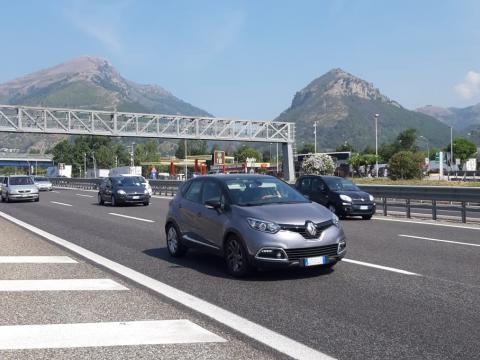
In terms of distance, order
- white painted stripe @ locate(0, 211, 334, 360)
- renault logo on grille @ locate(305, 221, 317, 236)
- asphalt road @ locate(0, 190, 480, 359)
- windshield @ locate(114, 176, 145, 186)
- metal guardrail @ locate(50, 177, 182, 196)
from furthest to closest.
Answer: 1. metal guardrail @ locate(50, 177, 182, 196)
2. windshield @ locate(114, 176, 145, 186)
3. renault logo on grille @ locate(305, 221, 317, 236)
4. asphalt road @ locate(0, 190, 480, 359)
5. white painted stripe @ locate(0, 211, 334, 360)

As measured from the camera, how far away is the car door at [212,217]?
8.99 m

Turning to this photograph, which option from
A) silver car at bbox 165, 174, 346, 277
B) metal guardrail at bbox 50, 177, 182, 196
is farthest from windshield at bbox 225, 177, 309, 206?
metal guardrail at bbox 50, 177, 182, 196

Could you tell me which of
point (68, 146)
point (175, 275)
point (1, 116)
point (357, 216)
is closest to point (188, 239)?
point (175, 275)

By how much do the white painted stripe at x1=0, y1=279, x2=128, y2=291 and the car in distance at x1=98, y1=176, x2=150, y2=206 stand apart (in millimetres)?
18473

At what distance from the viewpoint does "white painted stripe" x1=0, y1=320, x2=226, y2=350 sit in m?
5.41

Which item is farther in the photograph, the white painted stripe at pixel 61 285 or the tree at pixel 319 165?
the tree at pixel 319 165

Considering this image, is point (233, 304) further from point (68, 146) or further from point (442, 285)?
point (68, 146)

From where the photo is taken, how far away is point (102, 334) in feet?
18.7

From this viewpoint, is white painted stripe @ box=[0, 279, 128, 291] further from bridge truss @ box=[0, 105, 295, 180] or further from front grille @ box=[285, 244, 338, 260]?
bridge truss @ box=[0, 105, 295, 180]

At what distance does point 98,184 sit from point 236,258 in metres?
47.0

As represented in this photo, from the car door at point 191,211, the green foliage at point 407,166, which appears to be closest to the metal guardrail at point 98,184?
the car door at point 191,211

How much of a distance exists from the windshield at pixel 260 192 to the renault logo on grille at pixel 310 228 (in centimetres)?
102

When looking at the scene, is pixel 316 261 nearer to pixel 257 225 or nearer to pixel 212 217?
pixel 257 225

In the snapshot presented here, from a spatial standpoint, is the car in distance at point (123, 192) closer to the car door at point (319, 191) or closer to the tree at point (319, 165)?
the car door at point (319, 191)
